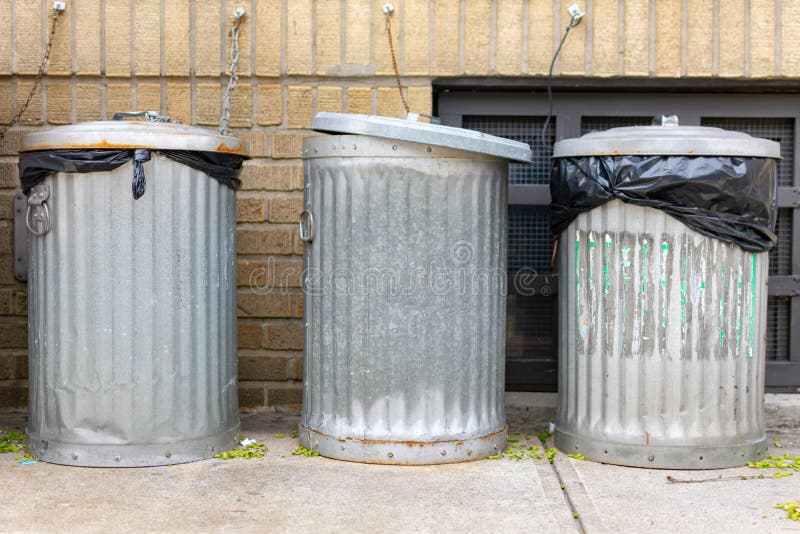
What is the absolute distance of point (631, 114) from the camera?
17.8 ft

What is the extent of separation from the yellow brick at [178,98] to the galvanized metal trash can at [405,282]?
3.70 ft

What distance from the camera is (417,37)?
527 cm

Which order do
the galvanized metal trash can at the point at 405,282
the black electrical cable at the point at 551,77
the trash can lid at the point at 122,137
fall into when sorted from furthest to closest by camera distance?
1. the black electrical cable at the point at 551,77
2. the galvanized metal trash can at the point at 405,282
3. the trash can lid at the point at 122,137

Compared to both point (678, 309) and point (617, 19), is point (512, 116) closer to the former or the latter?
point (617, 19)

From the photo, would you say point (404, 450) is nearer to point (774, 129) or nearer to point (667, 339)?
point (667, 339)

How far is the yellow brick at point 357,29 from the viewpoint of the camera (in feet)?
17.3

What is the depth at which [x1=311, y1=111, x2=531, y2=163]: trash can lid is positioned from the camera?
167 inches

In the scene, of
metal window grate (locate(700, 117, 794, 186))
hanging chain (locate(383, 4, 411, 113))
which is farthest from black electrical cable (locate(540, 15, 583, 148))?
metal window grate (locate(700, 117, 794, 186))

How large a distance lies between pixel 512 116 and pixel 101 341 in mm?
2513

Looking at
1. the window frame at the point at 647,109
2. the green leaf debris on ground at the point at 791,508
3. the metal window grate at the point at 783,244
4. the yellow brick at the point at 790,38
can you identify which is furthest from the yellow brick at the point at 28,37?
the green leaf debris on ground at the point at 791,508

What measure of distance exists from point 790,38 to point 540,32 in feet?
4.29

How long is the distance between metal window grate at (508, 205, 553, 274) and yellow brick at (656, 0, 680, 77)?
0.97m

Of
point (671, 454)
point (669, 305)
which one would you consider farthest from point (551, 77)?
point (671, 454)

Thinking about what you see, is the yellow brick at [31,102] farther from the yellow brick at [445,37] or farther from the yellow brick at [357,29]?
the yellow brick at [445,37]
